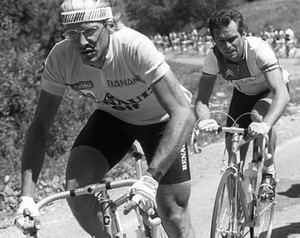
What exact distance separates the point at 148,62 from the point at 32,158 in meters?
0.77

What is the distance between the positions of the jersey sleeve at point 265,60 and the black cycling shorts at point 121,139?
1.37m

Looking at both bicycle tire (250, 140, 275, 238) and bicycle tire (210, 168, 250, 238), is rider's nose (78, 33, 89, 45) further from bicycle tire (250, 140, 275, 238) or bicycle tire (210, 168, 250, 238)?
bicycle tire (250, 140, 275, 238)

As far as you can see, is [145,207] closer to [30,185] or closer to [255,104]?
[30,185]

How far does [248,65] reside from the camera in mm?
5305

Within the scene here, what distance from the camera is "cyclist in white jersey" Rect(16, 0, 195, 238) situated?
3.30 metres

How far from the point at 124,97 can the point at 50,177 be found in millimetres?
4549

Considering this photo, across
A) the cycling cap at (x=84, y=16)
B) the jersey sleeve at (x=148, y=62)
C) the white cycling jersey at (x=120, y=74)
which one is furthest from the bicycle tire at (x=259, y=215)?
the cycling cap at (x=84, y=16)

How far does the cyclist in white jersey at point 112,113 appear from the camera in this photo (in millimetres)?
3305

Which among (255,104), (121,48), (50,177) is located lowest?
(50,177)

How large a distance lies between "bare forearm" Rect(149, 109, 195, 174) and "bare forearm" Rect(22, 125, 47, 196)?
652mm

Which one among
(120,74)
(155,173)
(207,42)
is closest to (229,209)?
(120,74)

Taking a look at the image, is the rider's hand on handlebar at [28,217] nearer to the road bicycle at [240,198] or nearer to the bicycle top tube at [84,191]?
the bicycle top tube at [84,191]

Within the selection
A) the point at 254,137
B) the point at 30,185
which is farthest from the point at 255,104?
the point at 30,185

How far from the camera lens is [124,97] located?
3855 millimetres
